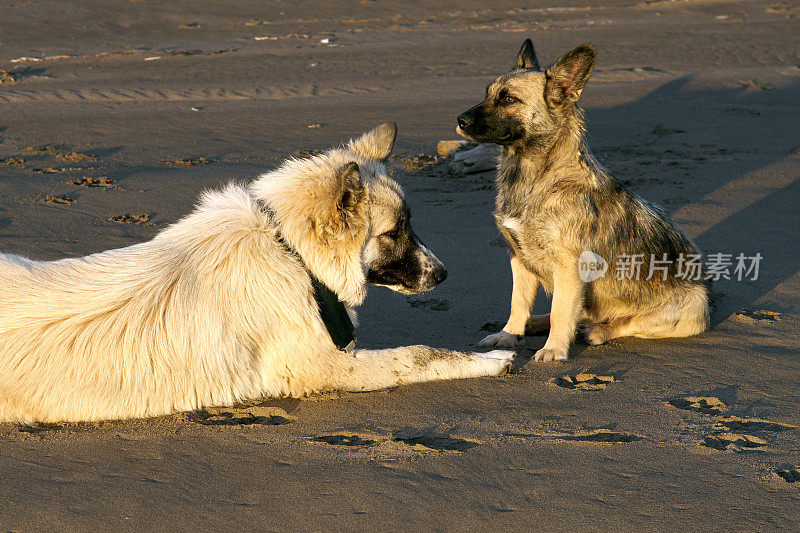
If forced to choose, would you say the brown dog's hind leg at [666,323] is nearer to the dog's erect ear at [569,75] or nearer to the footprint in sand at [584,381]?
the footprint in sand at [584,381]

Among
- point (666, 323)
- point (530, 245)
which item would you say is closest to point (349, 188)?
point (530, 245)

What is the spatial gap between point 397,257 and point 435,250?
9.44ft

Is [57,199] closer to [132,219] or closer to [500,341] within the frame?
[132,219]

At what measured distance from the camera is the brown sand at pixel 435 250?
3643mm

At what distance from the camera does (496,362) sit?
5035 mm

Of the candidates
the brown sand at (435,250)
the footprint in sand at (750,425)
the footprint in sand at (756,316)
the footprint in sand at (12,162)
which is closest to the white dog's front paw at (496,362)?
the brown sand at (435,250)

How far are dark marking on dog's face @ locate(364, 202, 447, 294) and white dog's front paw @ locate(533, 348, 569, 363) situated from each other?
0.92 metres

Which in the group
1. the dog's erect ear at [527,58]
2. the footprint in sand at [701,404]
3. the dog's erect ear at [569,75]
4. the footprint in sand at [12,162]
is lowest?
the footprint in sand at [701,404]

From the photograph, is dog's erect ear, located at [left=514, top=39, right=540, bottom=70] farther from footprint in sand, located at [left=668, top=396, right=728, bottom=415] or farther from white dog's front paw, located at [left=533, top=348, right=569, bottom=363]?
footprint in sand, located at [left=668, top=396, right=728, bottom=415]

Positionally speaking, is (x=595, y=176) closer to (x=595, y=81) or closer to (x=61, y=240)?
(x=61, y=240)

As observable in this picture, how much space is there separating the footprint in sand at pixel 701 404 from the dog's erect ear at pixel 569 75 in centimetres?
214

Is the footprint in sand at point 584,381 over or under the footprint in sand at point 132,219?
under

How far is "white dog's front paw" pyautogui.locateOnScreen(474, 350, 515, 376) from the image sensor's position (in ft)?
16.5

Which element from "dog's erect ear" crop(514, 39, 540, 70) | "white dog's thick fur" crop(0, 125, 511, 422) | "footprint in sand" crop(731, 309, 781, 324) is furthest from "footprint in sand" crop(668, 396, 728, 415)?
"dog's erect ear" crop(514, 39, 540, 70)
